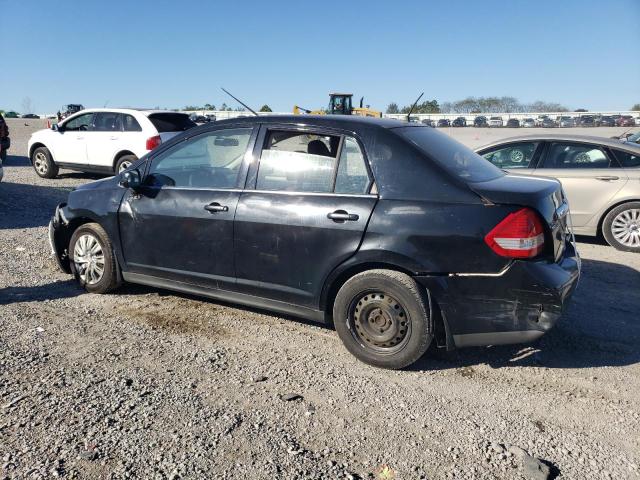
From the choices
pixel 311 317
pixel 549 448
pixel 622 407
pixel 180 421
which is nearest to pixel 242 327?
pixel 311 317

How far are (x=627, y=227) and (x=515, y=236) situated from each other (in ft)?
16.1

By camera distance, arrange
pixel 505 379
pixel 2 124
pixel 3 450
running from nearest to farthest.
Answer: pixel 3 450, pixel 505 379, pixel 2 124

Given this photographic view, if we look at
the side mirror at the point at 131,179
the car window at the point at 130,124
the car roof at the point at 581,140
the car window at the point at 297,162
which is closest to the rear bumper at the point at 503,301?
the car window at the point at 297,162

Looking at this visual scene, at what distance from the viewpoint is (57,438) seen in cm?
295

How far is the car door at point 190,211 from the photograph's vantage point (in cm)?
444

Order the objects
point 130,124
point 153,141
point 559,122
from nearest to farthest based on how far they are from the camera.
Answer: point 153,141 < point 130,124 < point 559,122

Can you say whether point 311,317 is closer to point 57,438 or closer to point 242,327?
point 242,327

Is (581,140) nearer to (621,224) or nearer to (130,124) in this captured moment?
(621,224)

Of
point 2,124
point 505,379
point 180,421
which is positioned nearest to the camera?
point 180,421

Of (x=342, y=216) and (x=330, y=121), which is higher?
(x=330, y=121)

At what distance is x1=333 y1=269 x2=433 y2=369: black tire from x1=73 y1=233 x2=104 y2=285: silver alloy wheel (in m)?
2.56

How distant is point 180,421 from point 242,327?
151 centimetres

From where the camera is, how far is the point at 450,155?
4.13 meters

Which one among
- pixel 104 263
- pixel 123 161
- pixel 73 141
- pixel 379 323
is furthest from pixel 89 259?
→ pixel 73 141
